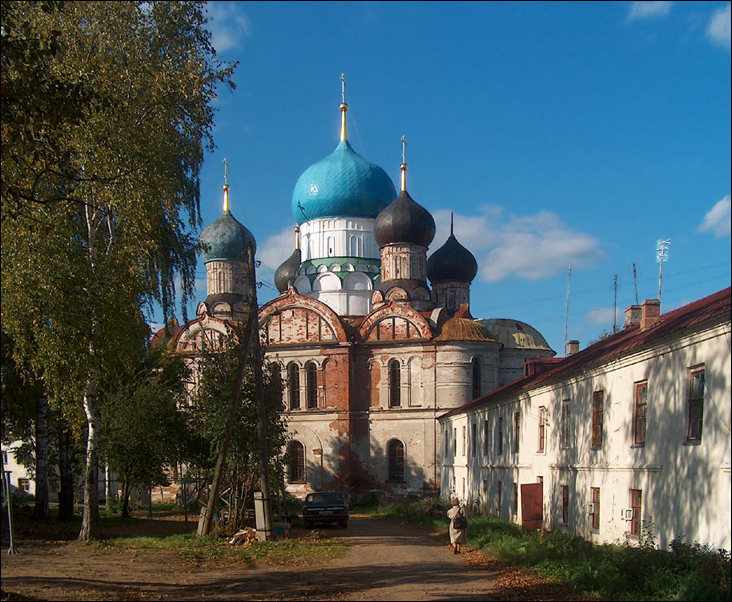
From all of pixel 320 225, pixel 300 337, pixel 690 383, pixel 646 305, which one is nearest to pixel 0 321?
pixel 690 383

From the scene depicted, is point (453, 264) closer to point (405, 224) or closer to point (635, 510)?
point (405, 224)

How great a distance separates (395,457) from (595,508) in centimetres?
2289

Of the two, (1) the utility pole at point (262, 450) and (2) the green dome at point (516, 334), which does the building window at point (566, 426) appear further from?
(2) the green dome at point (516, 334)

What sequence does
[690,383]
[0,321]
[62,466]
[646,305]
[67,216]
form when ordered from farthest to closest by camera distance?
1. [62,466]
2. [646,305]
3. [67,216]
4. [0,321]
5. [690,383]

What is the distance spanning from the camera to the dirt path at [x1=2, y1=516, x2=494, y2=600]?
11.9 meters

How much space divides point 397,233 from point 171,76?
24605 mm

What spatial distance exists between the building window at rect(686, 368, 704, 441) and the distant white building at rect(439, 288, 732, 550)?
0.02 metres

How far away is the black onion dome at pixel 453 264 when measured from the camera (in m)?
45.9

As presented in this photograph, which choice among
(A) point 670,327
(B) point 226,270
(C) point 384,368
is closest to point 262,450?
(A) point 670,327

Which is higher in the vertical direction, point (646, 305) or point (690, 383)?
point (646, 305)

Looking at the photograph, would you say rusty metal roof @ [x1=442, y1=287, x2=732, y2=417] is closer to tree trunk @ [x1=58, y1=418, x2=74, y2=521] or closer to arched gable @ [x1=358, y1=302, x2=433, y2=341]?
tree trunk @ [x1=58, y1=418, x2=74, y2=521]

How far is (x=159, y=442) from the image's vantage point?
84.0ft

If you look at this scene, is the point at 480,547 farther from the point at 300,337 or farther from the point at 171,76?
the point at 300,337

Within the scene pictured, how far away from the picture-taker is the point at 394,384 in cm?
4059
